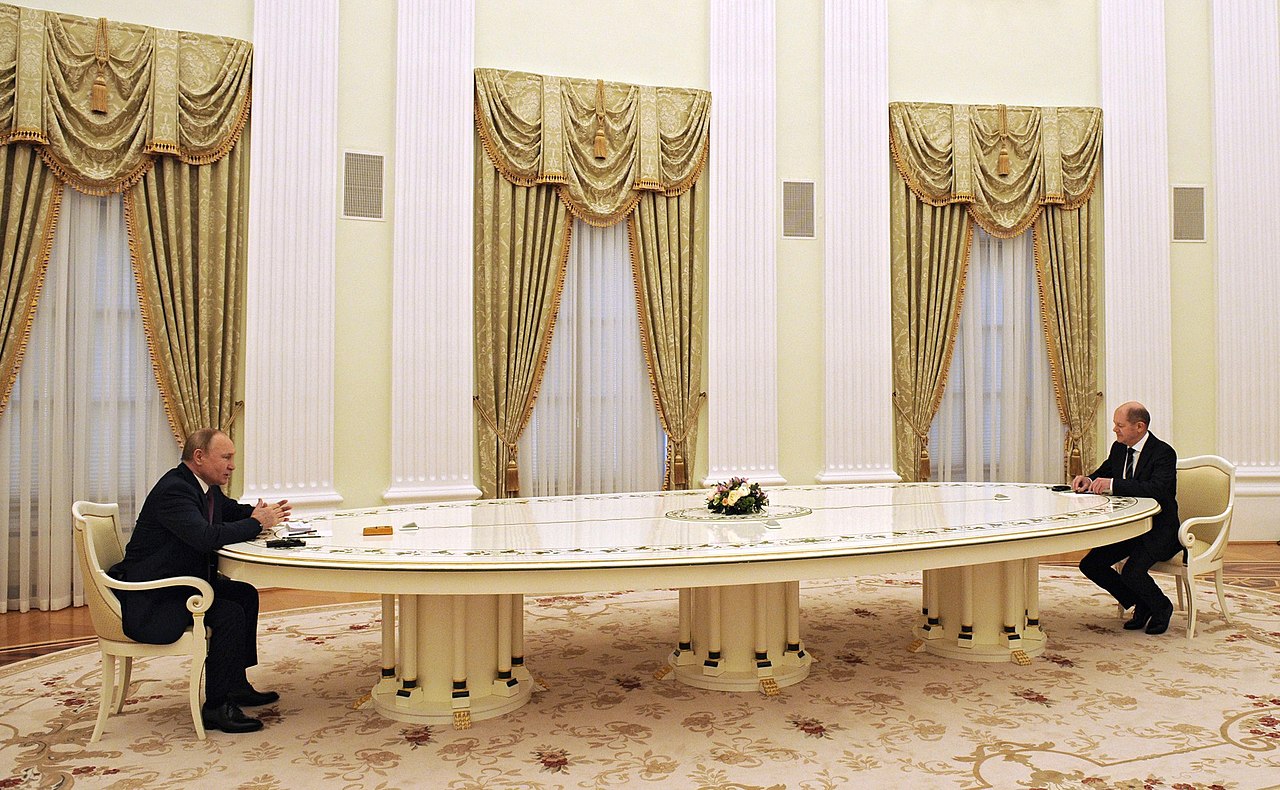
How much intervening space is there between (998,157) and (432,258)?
17.4 feet

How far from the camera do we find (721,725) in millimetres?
3980

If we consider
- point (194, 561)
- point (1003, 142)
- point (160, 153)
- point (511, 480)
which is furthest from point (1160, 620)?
point (160, 153)

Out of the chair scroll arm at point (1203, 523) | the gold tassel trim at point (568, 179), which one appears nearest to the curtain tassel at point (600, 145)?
the gold tassel trim at point (568, 179)

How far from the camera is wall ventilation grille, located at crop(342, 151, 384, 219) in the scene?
762cm

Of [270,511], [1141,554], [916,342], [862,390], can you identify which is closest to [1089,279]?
[916,342]

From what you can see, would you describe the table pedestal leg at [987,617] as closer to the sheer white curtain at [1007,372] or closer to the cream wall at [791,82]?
the cream wall at [791,82]

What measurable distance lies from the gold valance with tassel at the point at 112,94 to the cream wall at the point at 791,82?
1.01ft

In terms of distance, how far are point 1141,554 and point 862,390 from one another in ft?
11.0

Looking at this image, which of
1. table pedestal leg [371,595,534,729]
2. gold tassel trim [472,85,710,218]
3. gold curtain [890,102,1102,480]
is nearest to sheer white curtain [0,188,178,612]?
gold tassel trim [472,85,710,218]

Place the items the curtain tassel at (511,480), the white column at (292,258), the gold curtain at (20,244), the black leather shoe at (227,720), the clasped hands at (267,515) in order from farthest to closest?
the curtain tassel at (511,480) → the white column at (292,258) → the gold curtain at (20,244) → the clasped hands at (267,515) → the black leather shoe at (227,720)

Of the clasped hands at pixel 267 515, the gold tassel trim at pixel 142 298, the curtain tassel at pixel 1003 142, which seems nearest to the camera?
the clasped hands at pixel 267 515

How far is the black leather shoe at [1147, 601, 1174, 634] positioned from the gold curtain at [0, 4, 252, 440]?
6.42m

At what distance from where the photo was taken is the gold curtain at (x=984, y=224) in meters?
8.71

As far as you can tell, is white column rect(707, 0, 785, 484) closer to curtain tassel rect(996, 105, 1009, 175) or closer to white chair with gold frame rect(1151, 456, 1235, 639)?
curtain tassel rect(996, 105, 1009, 175)
